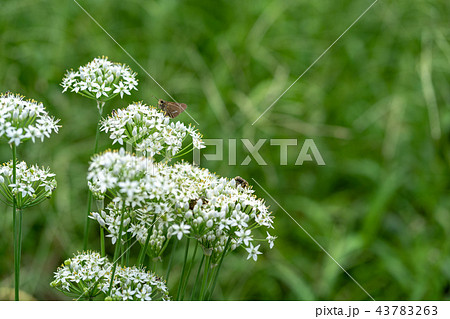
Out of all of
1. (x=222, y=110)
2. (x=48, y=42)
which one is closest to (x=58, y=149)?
(x=48, y=42)

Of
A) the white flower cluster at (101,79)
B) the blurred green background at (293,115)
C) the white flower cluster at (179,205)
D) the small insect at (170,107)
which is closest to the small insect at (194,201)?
the white flower cluster at (179,205)

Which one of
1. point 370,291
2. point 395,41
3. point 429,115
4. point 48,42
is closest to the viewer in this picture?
point 370,291

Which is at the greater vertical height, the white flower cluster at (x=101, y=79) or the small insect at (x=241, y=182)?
the white flower cluster at (x=101, y=79)

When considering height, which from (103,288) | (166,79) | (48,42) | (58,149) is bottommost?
(103,288)

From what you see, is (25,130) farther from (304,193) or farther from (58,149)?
(304,193)

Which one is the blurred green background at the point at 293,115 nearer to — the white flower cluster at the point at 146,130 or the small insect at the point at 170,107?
the small insect at the point at 170,107

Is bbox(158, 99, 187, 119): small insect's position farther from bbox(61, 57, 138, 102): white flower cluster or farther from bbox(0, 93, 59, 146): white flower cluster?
bbox(0, 93, 59, 146): white flower cluster

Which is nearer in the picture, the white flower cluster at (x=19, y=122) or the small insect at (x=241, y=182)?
the white flower cluster at (x=19, y=122)
